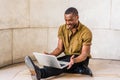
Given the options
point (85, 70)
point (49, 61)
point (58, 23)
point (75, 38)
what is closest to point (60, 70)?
→ point (49, 61)

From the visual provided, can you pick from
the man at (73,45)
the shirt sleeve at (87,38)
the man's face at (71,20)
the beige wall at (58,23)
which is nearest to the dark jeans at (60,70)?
the man at (73,45)

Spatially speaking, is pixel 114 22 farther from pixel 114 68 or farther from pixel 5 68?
pixel 5 68

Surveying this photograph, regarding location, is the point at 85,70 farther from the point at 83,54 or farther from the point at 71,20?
the point at 71,20

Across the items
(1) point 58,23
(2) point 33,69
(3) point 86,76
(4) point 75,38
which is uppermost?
(1) point 58,23

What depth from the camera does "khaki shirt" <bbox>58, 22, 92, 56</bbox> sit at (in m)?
3.08

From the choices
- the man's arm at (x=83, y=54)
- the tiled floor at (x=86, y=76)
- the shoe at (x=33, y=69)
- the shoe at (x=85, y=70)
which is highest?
the man's arm at (x=83, y=54)

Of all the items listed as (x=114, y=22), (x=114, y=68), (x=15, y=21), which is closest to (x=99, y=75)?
(x=114, y=68)

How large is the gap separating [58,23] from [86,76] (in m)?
1.31

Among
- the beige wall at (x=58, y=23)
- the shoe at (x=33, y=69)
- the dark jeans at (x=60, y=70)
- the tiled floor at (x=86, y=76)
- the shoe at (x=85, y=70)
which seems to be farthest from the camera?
the beige wall at (x=58, y=23)

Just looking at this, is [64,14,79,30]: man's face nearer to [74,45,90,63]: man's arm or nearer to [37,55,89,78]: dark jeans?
[74,45,90,63]: man's arm

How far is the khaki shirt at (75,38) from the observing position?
308 cm

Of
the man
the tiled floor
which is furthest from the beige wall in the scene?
the man

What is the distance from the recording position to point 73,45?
3.18m

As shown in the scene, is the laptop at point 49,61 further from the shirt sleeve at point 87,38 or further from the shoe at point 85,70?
the shirt sleeve at point 87,38
